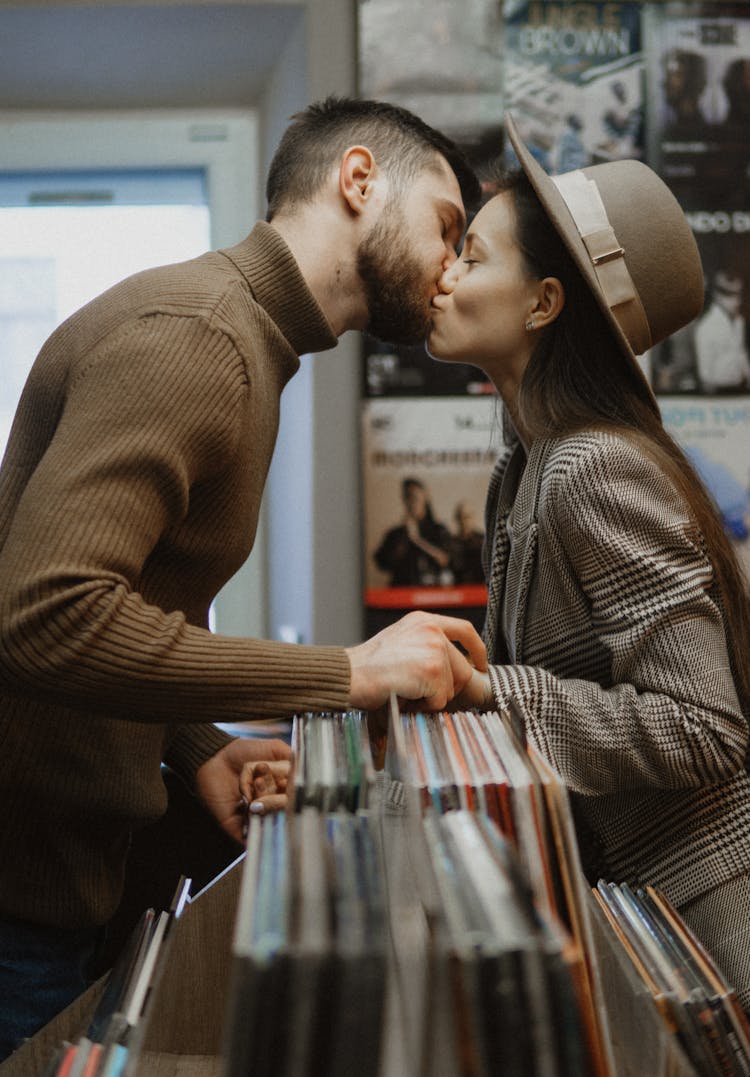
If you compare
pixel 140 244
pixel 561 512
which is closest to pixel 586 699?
pixel 561 512

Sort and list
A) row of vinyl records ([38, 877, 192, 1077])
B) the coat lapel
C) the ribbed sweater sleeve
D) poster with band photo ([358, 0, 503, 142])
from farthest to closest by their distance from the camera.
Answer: poster with band photo ([358, 0, 503, 142]) → the coat lapel → the ribbed sweater sleeve → row of vinyl records ([38, 877, 192, 1077])

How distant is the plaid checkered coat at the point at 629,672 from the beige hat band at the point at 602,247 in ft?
0.68

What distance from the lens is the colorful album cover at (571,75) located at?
2.12m

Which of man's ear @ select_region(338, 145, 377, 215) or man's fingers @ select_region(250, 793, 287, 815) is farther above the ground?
man's ear @ select_region(338, 145, 377, 215)

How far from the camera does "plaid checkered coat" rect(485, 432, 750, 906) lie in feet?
3.19

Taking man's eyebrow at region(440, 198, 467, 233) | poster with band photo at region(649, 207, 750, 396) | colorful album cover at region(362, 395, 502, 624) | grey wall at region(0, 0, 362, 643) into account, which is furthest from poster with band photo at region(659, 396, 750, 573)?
man's eyebrow at region(440, 198, 467, 233)

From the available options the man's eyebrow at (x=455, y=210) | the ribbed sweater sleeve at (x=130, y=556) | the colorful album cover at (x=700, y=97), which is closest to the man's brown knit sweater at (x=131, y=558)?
the ribbed sweater sleeve at (x=130, y=556)

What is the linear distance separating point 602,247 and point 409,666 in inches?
24.9

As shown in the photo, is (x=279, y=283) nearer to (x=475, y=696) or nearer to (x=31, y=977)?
(x=475, y=696)

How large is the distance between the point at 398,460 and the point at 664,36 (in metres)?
1.03

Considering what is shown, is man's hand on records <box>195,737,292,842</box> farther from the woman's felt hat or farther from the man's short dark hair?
the man's short dark hair

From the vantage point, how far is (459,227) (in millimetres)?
1518

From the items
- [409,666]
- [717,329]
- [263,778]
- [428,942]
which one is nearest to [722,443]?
[717,329]

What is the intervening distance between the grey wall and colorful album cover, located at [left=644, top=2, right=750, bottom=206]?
65 centimetres
